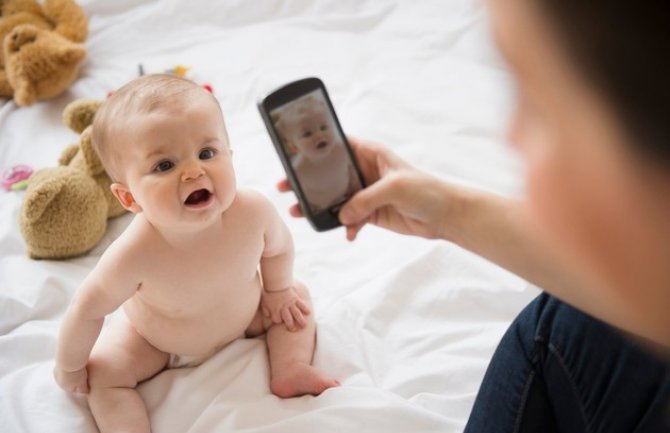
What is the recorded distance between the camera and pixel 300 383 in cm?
92

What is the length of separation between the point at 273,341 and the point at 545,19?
2.35 ft

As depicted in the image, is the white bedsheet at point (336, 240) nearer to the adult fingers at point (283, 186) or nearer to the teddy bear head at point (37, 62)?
the teddy bear head at point (37, 62)

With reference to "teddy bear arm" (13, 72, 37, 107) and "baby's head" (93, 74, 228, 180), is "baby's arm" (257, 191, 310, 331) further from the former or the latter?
"teddy bear arm" (13, 72, 37, 107)

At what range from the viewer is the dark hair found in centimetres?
33

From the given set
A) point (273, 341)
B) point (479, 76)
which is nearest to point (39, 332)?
point (273, 341)

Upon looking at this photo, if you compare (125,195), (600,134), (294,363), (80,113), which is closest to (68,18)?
(80,113)

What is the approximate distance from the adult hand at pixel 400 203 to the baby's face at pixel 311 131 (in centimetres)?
8

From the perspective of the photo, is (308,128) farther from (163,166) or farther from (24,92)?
(24,92)

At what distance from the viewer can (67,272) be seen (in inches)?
43.7

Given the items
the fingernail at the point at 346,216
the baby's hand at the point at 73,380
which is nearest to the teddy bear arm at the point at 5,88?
the baby's hand at the point at 73,380

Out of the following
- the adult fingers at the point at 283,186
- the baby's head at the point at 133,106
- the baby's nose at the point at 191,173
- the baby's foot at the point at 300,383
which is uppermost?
the baby's head at the point at 133,106

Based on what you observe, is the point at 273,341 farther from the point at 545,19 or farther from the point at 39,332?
the point at 545,19

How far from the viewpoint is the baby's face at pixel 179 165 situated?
82cm

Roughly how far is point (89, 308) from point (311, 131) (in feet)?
1.24
